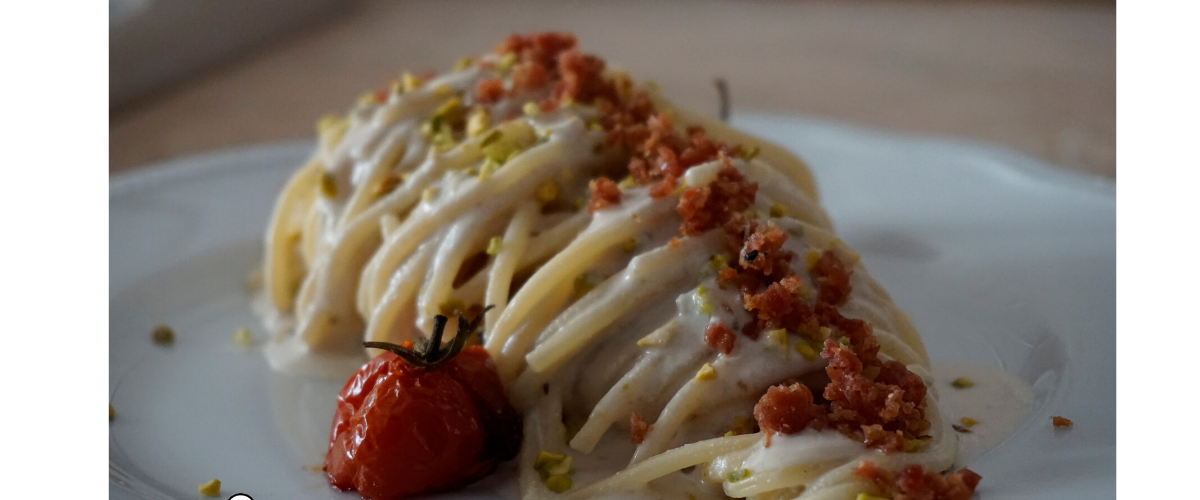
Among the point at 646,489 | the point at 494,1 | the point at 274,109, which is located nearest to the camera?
the point at 646,489

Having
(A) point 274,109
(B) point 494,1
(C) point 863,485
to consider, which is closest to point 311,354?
(C) point 863,485

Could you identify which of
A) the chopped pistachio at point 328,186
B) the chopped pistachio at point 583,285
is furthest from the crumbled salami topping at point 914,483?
the chopped pistachio at point 328,186

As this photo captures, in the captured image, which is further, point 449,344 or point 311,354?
point 311,354

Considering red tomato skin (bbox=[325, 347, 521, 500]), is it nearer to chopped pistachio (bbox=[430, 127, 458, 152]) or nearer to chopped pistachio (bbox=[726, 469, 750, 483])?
chopped pistachio (bbox=[726, 469, 750, 483])

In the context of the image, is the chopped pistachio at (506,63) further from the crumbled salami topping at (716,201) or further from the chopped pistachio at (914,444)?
the chopped pistachio at (914,444)

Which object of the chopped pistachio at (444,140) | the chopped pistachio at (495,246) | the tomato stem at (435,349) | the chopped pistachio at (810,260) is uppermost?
the chopped pistachio at (444,140)

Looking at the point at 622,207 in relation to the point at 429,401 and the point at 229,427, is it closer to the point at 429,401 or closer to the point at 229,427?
the point at 429,401

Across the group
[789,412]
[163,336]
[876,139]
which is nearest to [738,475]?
[789,412]
